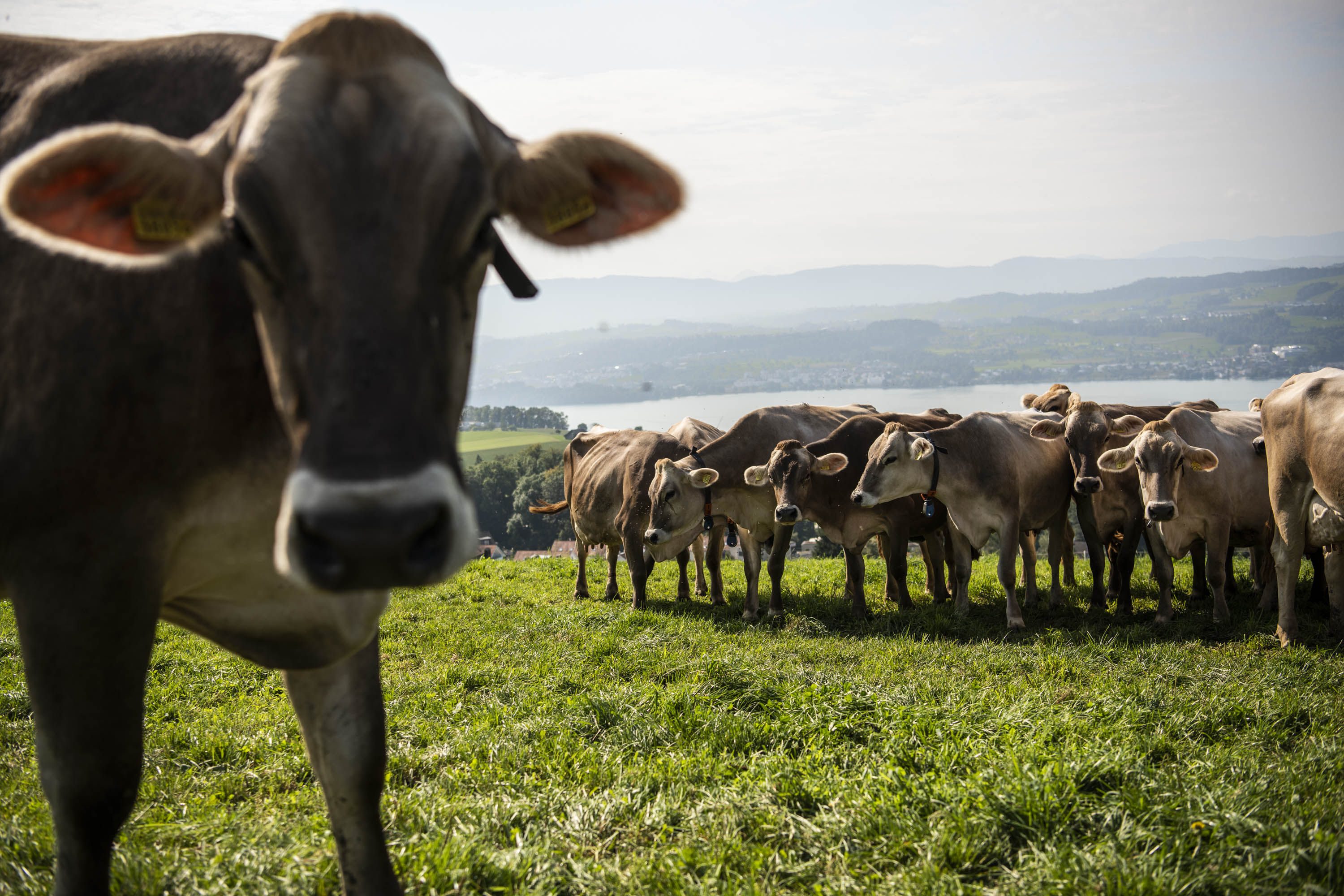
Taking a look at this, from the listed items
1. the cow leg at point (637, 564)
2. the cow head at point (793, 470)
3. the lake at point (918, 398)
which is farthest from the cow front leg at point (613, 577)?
the lake at point (918, 398)

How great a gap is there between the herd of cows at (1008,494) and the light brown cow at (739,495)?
0.03m

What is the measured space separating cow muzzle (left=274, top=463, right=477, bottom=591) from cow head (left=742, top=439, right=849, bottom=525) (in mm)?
8596

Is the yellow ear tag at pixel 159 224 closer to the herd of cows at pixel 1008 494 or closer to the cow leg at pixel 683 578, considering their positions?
the herd of cows at pixel 1008 494

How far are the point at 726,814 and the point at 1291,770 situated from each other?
2844mm

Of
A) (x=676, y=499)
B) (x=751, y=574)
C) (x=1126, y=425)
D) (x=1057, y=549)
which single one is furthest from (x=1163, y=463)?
(x=676, y=499)

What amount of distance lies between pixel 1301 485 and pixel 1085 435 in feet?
7.90

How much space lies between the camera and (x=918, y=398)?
241 feet

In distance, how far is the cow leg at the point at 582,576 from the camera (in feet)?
41.0

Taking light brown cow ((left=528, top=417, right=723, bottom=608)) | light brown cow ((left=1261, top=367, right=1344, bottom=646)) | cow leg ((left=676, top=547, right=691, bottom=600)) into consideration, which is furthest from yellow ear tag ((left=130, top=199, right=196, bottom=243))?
cow leg ((left=676, top=547, right=691, bottom=600))

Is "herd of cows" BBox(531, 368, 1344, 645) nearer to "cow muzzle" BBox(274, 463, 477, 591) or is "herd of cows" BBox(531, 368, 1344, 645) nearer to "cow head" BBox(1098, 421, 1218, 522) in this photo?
"cow head" BBox(1098, 421, 1218, 522)

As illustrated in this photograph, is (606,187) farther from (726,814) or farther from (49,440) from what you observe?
(726,814)

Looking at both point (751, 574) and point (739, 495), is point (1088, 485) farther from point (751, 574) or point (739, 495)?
point (739, 495)

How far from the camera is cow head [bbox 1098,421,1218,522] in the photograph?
8695mm

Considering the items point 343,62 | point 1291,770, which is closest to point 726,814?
point 1291,770
